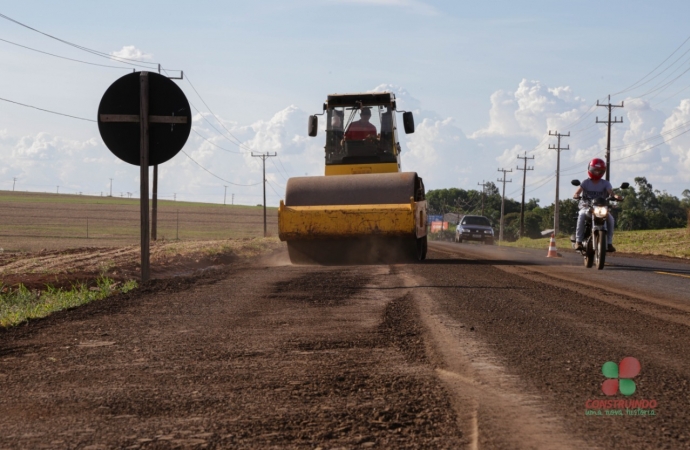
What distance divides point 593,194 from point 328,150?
6237 mm

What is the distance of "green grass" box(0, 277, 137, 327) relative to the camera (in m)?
7.65

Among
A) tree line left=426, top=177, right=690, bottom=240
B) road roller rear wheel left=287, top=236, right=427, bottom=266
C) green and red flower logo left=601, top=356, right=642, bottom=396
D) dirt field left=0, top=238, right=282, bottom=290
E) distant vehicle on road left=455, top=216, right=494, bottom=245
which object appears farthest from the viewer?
tree line left=426, top=177, right=690, bottom=240

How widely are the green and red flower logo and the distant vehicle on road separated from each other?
40.9 metres

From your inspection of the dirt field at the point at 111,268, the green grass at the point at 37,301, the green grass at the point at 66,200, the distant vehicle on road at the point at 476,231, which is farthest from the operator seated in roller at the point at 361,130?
the green grass at the point at 66,200

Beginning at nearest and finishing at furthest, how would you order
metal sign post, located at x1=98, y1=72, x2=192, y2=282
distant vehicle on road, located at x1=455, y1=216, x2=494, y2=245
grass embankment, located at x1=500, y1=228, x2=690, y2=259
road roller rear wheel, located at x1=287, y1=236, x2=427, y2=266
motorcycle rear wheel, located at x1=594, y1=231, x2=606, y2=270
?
metal sign post, located at x1=98, y1=72, x2=192, y2=282 → motorcycle rear wheel, located at x1=594, y1=231, x2=606, y2=270 → road roller rear wheel, located at x1=287, y1=236, x2=427, y2=266 → grass embankment, located at x1=500, y1=228, x2=690, y2=259 → distant vehicle on road, located at x1=455, y1=216, x2=494, y2=245

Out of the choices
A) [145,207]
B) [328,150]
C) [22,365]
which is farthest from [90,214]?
[22,365]

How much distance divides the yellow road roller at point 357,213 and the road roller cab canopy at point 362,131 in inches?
1.9

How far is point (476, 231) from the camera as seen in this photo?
45719 mm

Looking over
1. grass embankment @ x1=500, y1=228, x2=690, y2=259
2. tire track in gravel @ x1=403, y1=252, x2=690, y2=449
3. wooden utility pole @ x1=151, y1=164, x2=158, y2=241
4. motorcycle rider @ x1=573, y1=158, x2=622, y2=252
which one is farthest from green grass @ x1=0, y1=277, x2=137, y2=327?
wooden utility pole @ x1=151, y1=164, x2=158, y2=241

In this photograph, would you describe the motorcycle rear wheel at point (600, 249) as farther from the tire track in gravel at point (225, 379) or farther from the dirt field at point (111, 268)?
the dirt field at point (111, 268)

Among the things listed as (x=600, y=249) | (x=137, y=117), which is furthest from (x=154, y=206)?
(x=137, y=117)

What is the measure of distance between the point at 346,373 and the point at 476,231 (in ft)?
138

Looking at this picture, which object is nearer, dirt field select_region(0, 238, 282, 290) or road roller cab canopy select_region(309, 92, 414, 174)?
dirt field select_region(0, 238, 282, 290)

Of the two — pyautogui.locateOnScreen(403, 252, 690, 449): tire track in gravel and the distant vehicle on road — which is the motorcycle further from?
the distant vehicle on road
